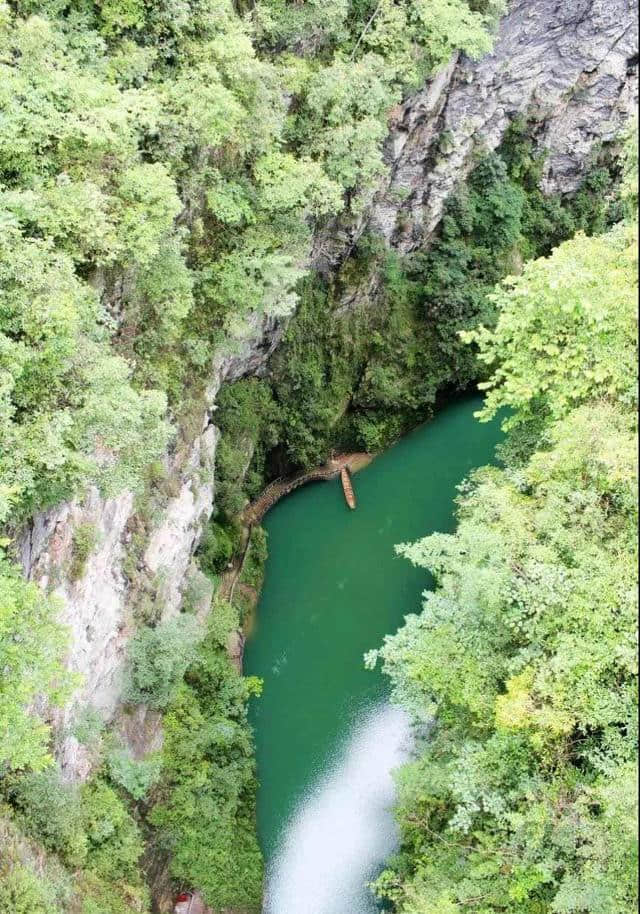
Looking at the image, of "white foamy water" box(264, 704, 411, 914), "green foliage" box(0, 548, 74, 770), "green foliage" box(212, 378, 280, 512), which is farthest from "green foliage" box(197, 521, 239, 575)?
Result: "green foliage" box(0, 548, 74, 770)

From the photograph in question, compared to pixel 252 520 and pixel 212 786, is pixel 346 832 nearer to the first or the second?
pixel 212 786

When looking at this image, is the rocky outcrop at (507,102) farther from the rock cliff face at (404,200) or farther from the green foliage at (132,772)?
the green foliage at (132,772)

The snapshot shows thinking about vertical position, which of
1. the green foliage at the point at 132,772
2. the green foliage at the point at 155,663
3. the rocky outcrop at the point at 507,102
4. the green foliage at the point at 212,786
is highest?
the rocky outcrop at the point at 507,102

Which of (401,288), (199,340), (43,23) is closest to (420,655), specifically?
(199,340)

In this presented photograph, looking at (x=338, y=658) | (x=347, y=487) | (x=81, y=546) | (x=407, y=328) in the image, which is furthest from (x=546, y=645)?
(x=407, y=328)

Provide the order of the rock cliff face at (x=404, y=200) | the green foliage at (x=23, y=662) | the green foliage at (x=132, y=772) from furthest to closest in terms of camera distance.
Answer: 1. the green foliage at (x=132, y=772)
2. the rock cliff face at (x=404, y=200)
3. the green foliage at (x=23, y=662)

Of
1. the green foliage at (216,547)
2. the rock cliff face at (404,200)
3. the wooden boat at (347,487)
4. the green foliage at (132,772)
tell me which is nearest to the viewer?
the rock cliff face at (404,200)

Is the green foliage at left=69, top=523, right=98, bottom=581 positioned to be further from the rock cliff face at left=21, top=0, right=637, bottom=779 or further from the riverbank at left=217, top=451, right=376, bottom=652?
the riverbank at left=217, top=451, right=376, bottom=652

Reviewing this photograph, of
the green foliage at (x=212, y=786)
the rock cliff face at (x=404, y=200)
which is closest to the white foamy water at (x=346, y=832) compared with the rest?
the green foliage at (x=212, y=786)
